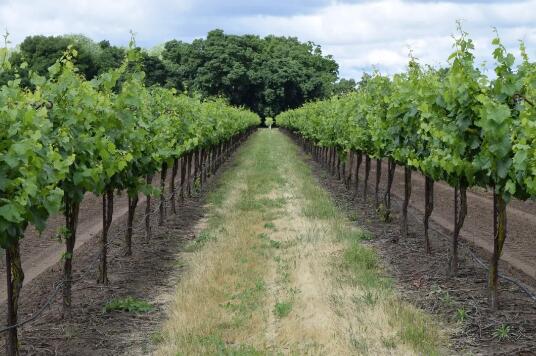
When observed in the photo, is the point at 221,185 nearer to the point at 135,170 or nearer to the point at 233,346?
the point at 135,170

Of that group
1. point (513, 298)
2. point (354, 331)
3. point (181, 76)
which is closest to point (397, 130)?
point (513, 298)

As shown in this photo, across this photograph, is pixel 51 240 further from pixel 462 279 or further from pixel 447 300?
pixel 447 300

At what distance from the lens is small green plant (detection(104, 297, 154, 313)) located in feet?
26.8

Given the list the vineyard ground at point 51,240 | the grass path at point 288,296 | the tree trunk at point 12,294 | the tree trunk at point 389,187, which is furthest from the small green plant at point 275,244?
the tree trunk at point 12,294

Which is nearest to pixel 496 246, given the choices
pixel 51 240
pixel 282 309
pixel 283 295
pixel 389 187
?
pixel 282 309

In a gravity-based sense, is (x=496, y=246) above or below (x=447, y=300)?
above

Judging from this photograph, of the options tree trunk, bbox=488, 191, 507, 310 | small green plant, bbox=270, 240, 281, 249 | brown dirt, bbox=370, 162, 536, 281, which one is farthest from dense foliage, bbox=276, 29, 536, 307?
small green plant, bbox=270, 240, 281, 249

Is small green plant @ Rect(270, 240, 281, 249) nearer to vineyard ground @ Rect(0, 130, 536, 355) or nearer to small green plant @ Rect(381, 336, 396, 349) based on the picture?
vineyard ground @ Rect(0, 130, 536, 355)

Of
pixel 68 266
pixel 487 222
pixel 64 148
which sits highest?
pixel 64 148

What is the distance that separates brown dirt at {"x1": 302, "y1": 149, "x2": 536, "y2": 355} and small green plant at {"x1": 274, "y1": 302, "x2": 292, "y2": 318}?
5.48ft

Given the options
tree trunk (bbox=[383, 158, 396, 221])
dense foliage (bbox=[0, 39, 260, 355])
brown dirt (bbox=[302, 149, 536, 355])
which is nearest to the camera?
dense foliage (bbox=[0, 39, 260, 355])

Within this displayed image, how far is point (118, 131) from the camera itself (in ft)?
27.6

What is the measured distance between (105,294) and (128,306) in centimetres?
63

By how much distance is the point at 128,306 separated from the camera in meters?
8.27
